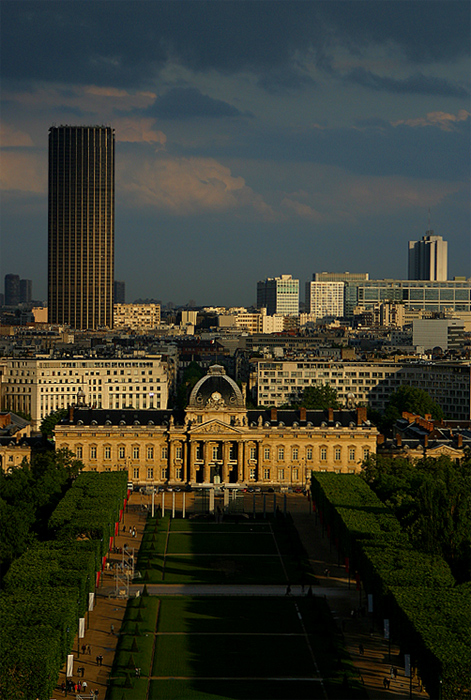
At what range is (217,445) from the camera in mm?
184125

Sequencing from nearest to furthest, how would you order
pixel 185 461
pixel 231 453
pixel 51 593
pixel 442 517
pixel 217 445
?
pixel 51 593 → pixel 442 517 → pixel 185 461 → pixel 217 445 → pixel 231 453

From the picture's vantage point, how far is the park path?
90938 millimetres

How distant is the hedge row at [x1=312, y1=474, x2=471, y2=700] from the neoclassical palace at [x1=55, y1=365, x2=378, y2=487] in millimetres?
36629

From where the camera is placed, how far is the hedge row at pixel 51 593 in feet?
265

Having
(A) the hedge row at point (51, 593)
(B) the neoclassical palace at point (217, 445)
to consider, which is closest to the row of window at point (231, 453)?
(B) the neoclassical palace at point (217, 445)

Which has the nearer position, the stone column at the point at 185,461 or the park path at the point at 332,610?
the park path at the point at 332,610

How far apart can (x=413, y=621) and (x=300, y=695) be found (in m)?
9.77

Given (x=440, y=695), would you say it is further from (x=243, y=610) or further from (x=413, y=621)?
(x=243, y=610)

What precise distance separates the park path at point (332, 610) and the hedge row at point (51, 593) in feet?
7.42

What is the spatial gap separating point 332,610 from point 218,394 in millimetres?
75455

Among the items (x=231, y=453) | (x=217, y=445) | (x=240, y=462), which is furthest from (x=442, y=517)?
(x=217, y=445)

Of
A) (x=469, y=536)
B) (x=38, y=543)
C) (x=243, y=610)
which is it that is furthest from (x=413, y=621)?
(x=38, y=543)

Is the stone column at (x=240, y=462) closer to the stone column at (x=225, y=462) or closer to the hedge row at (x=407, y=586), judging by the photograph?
the stone column at (x=225, y=462)

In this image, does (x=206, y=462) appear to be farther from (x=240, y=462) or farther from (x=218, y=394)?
(x=218, y=394)
